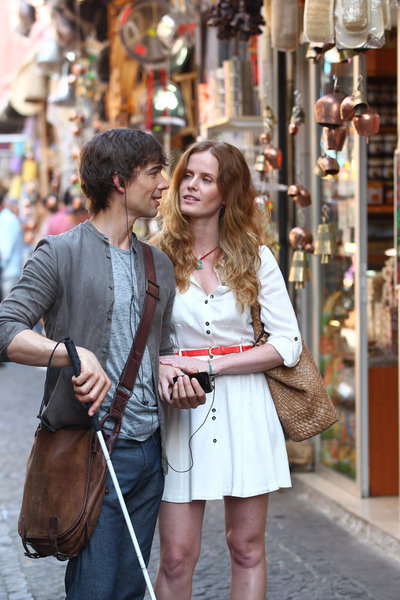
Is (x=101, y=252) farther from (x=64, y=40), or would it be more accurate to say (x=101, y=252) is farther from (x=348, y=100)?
(x=64, y=40)

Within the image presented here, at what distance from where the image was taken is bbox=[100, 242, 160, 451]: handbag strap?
295 cm

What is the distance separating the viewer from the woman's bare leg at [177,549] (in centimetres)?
343

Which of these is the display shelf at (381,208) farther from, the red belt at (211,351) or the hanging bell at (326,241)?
the red belt at (211,351)

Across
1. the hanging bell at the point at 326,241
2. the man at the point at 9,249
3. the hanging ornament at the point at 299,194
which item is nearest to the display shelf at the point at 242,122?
the hanging ornament at the point at 299,194

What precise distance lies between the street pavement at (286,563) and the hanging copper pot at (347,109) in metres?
2.16

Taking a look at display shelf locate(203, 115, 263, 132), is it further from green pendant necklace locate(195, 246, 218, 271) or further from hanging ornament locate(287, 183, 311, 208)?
green pendant necklace locate(195, 246, 218, 271)

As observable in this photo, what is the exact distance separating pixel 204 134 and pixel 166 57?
213cm

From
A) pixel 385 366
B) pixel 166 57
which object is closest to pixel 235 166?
pixel 385 366

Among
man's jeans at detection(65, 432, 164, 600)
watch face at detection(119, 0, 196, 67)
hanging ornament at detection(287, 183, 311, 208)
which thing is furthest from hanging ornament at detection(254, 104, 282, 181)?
watch face at detection(119, 0, 196, 67)

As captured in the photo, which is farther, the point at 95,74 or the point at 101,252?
the point at 95,74

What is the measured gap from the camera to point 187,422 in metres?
3.46

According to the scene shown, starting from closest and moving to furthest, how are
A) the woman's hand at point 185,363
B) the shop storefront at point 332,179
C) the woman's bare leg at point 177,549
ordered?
the woman's hand at point 185,363 → the woman's bare leg at point 177,549 → the shop storefront at point 332,179

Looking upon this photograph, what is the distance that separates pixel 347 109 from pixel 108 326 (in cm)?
201

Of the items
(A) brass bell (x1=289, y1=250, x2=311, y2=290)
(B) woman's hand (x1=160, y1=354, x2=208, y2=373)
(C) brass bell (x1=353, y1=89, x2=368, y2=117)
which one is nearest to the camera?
(B) woman's hand (x1=160, y1=354, x2=208, y2=373)
